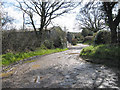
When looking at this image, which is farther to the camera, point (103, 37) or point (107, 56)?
point (103, 37)

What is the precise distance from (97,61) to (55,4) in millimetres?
12023

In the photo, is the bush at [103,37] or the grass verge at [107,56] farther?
the bush at [103,37]

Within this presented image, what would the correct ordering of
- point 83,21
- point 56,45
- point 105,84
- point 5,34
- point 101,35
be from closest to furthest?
point 105,84 → point 5,34 → point 101,35 → point 56,45 → point 83,21

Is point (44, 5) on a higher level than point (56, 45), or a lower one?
higher

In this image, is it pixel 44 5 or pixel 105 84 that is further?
pixel 44 5

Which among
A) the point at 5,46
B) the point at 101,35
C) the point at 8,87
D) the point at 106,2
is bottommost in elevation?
the point at 8,87

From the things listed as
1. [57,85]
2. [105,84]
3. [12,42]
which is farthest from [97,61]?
[12,42]

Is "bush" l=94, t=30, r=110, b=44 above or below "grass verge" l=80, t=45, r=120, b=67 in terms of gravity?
Answer: above

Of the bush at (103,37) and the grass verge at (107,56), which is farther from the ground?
the bush at (103,37)

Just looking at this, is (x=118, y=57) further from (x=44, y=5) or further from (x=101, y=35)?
(x=44, y=5)

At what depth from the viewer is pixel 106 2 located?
8305mm

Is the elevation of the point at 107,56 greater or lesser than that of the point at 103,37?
lesser

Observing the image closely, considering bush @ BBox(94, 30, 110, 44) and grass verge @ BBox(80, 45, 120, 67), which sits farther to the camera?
bush @ BBox(94, 30, 110, 44)

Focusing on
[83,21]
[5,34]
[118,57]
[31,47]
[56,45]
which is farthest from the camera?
[83,21]
